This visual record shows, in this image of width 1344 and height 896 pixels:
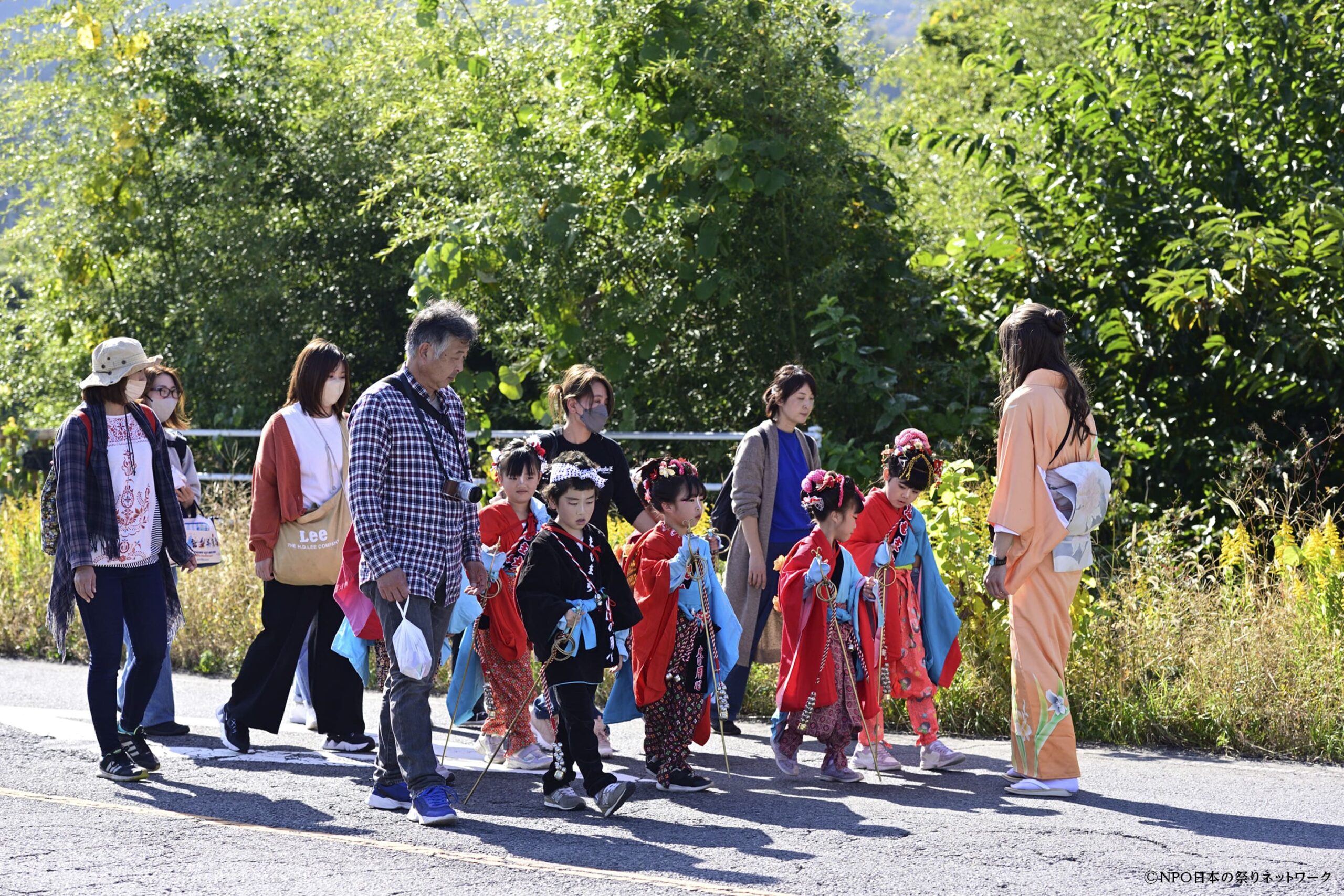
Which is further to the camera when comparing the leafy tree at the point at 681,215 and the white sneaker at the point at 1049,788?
the leafy tree at the point at 681,215

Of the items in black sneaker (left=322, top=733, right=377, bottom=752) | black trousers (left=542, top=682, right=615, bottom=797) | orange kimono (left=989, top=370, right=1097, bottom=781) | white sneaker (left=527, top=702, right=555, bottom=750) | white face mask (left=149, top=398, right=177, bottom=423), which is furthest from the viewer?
white face mask (left=149, top=398, right=177, bottom=423)

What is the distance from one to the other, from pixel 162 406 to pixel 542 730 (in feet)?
9.20

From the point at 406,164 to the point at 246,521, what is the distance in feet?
12.8

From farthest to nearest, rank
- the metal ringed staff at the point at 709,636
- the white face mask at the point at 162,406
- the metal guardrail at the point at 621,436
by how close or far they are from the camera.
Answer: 1. the metal guardrail at the point at 621,436
2. the white face mask at the point at 162,406
3. the metal ringed staff at the point at 709,636

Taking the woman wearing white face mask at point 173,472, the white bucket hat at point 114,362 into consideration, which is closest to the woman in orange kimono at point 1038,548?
the white bucket hat at point 114,362

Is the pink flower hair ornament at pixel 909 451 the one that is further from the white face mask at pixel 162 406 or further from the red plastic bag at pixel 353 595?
the white face mask at pixel 162 406

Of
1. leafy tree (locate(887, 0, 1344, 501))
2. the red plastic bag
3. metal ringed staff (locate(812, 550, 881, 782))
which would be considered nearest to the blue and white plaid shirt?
the red plastic bag

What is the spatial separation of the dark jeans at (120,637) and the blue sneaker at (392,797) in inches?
56.4

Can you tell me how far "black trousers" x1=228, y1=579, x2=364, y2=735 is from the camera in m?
7.09

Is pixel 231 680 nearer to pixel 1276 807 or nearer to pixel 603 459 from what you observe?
pixel 603 459

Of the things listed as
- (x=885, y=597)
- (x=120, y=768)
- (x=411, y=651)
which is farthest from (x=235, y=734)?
(x=885, y=597)

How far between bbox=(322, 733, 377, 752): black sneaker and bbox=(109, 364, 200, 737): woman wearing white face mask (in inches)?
35.9

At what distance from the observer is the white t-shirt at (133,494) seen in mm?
6590

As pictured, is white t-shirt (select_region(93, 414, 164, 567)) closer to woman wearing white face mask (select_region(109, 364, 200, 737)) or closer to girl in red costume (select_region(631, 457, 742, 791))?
woman wearing white face mask (select_region(109, 364, 200, 737))
